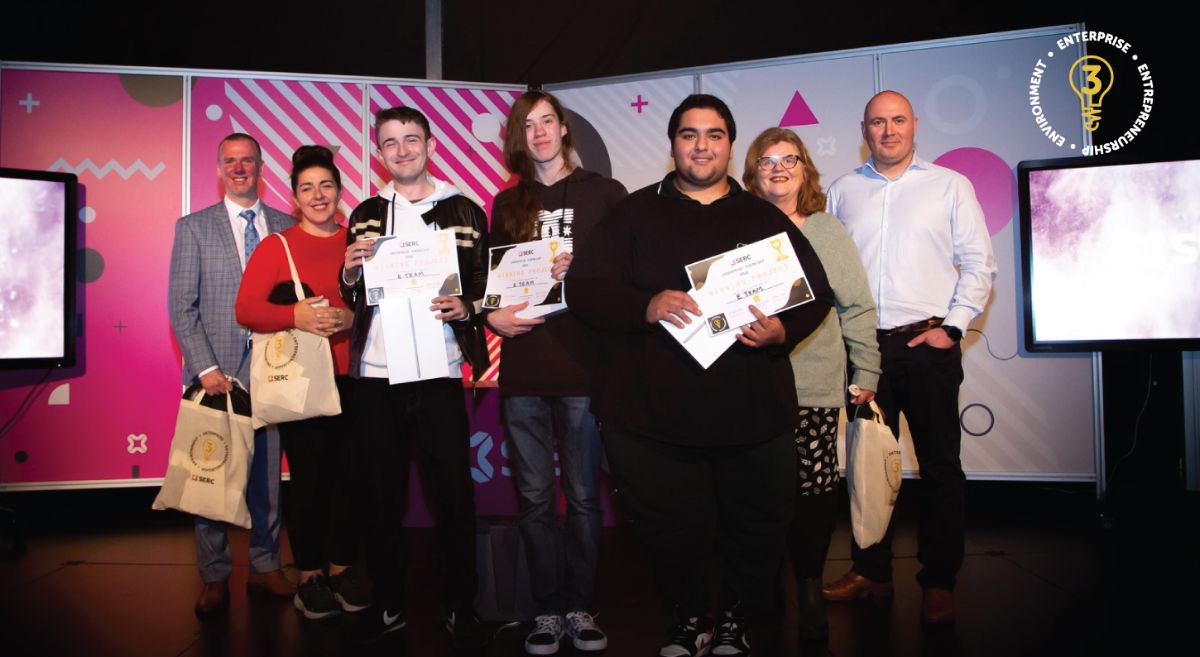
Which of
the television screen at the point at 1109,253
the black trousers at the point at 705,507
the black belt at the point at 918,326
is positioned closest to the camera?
the black trousers at the point at 705,507

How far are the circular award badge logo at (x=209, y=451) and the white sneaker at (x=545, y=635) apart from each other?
1.31m

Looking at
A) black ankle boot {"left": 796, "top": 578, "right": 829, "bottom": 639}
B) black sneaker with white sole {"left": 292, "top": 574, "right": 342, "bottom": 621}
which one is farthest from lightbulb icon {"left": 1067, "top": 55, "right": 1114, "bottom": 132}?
black sneaker with white sole {"left": 292, "top": 574, "right": 342, "bottom": 621}

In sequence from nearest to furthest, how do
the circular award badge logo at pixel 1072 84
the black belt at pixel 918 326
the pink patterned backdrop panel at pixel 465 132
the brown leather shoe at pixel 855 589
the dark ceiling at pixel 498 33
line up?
the black belt at pixel 918 326 < the brown leather shoe at pixel 855 589 < the circular award badge logo at pixel 1072 84 < the pink patterned backdrop panel at pixel 465 132 < the dark ceiling at pixel 498 33

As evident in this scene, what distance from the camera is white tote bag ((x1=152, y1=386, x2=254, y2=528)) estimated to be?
2699 millimetres

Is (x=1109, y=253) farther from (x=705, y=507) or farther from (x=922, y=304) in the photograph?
(x=705, y=507)

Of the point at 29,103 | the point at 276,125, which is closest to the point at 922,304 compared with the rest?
the point at 276,125

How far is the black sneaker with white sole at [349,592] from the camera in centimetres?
275

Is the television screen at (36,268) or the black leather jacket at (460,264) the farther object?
the television screen at (36,268)

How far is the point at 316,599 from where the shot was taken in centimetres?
272

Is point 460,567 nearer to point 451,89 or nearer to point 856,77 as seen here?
point 451,89

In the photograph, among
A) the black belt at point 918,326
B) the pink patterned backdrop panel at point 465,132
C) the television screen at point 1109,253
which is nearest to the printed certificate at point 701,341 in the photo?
the black belt at point 918,326

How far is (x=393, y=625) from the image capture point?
2.54m

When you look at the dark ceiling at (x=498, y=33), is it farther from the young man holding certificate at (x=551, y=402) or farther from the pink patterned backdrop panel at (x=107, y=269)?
the young man holding certificate at (x=551, y=402)

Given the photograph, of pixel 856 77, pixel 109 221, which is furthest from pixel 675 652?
pixel 109 221
